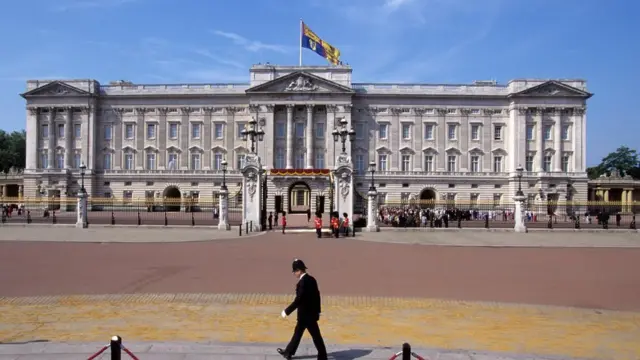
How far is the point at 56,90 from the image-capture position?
62.6 m

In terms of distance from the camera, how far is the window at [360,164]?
6256cm

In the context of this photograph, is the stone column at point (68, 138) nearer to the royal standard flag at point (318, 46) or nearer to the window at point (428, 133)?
the royal standard flag at point (318, 46)

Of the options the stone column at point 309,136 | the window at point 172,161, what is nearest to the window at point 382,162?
the stone column at point 309,136

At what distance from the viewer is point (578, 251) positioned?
21.4 m

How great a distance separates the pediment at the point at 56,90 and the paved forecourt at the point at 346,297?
48.5 meters

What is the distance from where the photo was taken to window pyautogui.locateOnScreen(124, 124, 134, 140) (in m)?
64.0

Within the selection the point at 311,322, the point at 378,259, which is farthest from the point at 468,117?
the point at 311,322

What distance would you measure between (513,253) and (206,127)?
165 ft

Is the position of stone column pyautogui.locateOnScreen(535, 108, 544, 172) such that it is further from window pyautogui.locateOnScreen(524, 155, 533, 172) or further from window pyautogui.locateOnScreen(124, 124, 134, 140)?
window pyautogui.locateOnScreen(124, 124, 134, 140)

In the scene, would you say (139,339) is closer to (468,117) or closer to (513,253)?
→ (513,253)

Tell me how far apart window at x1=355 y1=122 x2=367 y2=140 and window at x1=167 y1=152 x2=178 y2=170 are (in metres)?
24.5

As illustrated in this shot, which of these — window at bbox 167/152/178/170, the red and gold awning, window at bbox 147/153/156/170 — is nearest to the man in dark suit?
the red and gold awning

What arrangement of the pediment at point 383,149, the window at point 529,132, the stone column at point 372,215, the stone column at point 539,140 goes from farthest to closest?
the pediment at point 383,149, the window at point 529,132, the stone column at point 539,140, the stone column at point 372,215

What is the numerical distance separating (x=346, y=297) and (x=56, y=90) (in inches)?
2514
